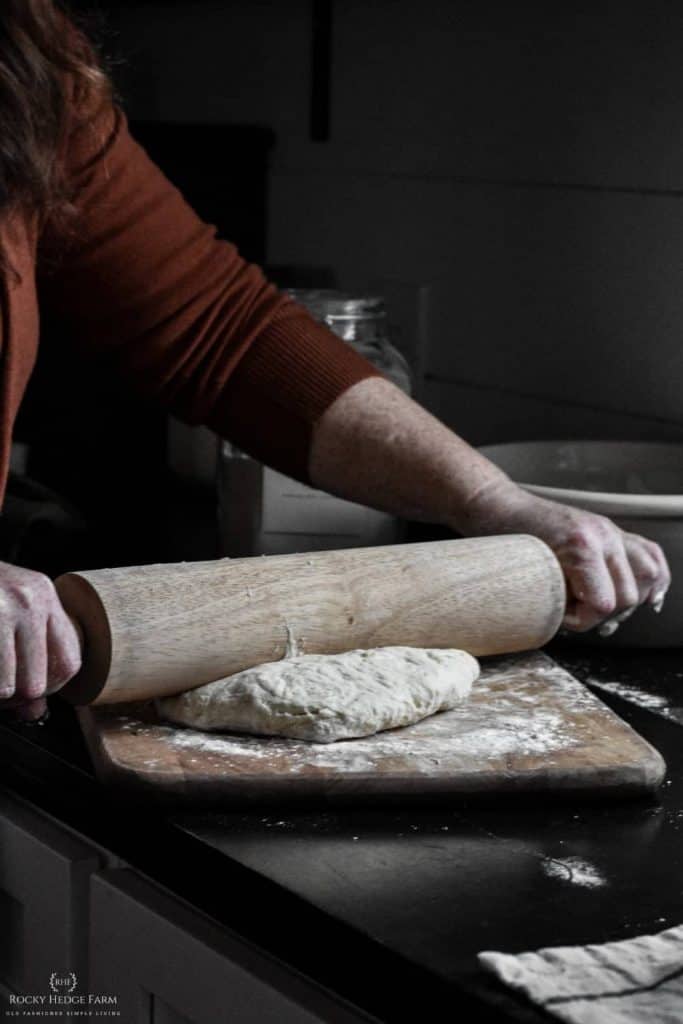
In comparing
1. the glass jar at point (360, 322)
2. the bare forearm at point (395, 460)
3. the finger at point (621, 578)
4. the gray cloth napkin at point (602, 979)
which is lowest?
the gray cloth napkin at point (602, 979)

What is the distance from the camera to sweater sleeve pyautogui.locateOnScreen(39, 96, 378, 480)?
1.28m

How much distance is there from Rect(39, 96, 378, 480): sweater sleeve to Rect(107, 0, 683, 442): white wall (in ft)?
1.19

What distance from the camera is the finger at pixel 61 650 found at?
0.85m

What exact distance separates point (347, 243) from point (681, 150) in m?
0.55

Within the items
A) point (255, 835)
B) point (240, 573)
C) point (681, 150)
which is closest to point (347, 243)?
point (681, 150)

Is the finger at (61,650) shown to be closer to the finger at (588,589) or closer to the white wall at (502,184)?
the finger at (588,589)

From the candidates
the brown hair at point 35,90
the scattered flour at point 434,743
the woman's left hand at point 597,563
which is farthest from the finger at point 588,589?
the brown hair at point 35,90

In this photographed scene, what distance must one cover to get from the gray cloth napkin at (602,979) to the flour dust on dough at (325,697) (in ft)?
0.73

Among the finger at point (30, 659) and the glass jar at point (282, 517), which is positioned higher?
the finger at point (30, 659)

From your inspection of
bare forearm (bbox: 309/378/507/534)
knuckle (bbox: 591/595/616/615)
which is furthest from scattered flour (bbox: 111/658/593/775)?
bare forearm (bbox: 309/378/507/534)

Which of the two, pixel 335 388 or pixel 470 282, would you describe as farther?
pixel 470 282

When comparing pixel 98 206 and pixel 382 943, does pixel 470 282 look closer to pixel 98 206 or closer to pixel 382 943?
pixel 98 206

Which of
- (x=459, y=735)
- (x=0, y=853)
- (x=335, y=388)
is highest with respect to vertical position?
(x=335, y=388)

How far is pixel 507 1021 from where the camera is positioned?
0.62 meters
